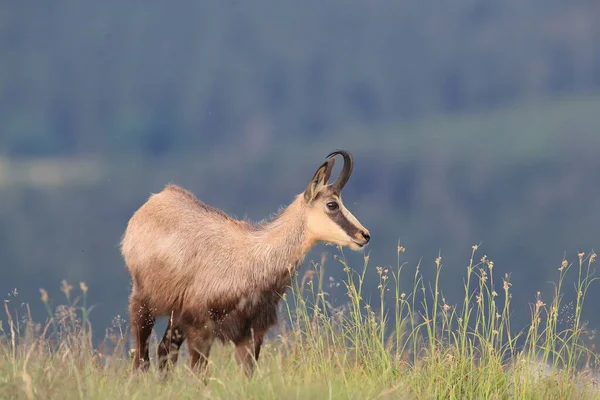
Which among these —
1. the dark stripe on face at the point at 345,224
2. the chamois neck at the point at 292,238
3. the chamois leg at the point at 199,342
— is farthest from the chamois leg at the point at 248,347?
the dark stripe on face at the point at 345,224

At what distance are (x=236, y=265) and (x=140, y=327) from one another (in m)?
1.42

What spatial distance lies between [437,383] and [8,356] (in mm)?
3613

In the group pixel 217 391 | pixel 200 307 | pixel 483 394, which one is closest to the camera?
pixel 217 391

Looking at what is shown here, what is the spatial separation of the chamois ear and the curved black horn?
0.10 meters

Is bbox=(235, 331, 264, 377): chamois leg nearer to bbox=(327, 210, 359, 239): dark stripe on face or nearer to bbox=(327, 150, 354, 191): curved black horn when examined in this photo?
bbox=(327, 210, 359, 239): dark stripe on face

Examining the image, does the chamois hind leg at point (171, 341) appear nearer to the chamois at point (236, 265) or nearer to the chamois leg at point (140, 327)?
the chamois at point (236, 265)

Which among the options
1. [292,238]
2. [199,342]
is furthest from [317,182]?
[199,342]

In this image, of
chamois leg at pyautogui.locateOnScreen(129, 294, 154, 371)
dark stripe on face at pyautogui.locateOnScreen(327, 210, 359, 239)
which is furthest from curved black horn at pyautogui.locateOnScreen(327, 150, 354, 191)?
chamois leg at pyautogui.locateOnScreen(129, 294, 154, 371)

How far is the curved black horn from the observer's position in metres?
8.44

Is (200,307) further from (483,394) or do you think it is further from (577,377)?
(577,377)

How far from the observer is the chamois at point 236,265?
27.5ft

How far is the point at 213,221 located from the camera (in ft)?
29.5

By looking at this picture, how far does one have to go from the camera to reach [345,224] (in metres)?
8.34

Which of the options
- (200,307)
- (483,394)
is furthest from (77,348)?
(483,394)
